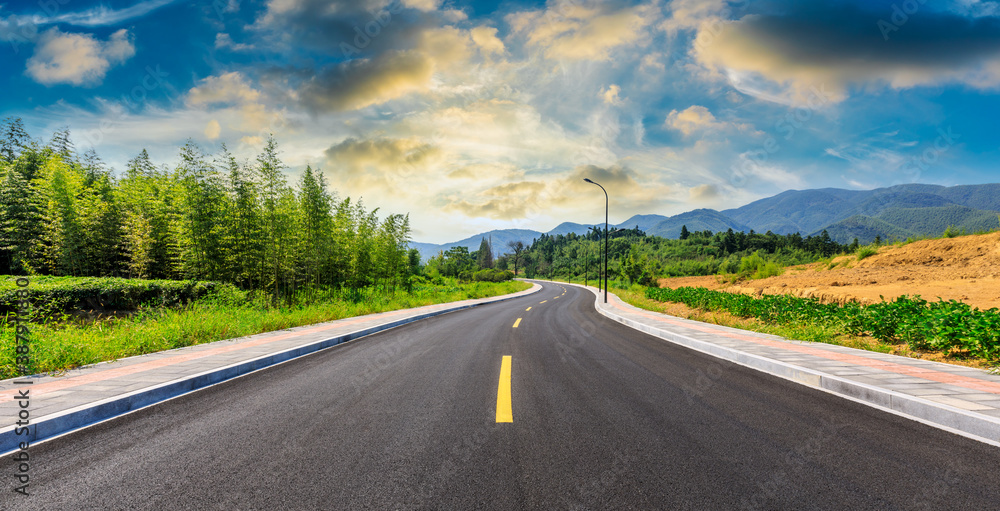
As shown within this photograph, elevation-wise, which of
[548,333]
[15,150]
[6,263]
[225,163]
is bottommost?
[548,333]

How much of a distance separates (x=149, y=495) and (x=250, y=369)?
12.7ft

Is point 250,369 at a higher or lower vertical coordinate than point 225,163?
lower

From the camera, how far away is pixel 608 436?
307 cm

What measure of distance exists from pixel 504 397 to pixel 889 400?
419 centimetres

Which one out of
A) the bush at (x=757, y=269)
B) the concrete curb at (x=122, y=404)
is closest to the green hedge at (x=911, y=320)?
the concrete curb at (x=122, y=404)

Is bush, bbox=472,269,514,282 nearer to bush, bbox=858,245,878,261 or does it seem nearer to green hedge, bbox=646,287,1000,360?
bush, bbox=858,245,878,261

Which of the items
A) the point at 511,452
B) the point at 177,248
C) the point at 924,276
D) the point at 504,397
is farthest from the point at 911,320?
the point at 177,248

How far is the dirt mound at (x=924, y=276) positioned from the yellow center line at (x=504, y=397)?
12108mm

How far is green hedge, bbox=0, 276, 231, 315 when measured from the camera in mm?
7992

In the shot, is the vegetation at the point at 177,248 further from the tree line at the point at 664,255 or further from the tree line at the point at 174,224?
the tree line at the point at 664,255

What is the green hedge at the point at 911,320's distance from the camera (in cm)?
564

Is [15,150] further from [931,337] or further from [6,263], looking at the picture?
[931,337]

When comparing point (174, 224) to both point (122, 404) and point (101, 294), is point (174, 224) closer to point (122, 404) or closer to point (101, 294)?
point (101, 294)

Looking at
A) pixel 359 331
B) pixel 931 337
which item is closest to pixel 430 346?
pixel 359 331
